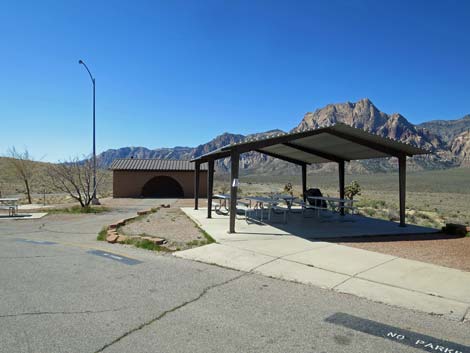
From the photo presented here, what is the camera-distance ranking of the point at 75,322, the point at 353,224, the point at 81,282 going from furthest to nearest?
the point at 353,224, the point at 81,282, the point at 75,322

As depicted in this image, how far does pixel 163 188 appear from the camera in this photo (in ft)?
106

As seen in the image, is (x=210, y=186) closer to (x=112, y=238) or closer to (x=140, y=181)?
(x=112, y=238)

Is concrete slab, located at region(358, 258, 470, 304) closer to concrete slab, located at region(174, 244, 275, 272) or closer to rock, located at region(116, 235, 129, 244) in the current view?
concrete slab, located at region(174, 244, 275, 272)

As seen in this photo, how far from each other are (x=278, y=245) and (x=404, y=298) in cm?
401

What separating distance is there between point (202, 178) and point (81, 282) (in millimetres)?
24051

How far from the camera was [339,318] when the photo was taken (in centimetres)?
481

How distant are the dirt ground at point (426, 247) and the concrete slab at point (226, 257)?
2.76m

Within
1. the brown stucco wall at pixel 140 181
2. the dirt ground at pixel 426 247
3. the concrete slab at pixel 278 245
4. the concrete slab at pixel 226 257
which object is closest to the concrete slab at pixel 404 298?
the concrete slab at pixel 226 257

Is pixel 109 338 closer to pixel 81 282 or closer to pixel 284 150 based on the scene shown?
pixel 81 282

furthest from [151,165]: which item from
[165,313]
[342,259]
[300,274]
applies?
[165,313]

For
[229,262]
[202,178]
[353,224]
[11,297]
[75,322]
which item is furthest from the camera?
[202,178]

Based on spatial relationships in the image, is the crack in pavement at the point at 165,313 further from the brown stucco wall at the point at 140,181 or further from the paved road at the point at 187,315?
the brown stucco wall at the point at 140,181

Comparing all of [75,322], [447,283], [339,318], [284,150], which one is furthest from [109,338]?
[284,150]

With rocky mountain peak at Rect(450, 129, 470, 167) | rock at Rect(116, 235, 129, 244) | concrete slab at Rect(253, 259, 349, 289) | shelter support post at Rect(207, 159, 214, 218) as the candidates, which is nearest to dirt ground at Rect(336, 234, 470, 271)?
concrete slab at Rect(253, 259, 349, 289)
